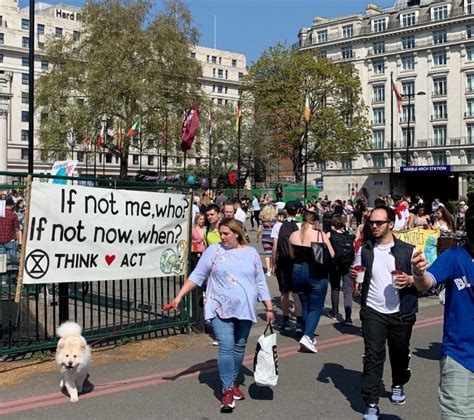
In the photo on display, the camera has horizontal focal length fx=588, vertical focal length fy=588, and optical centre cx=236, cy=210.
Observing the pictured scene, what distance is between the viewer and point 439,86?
78062mm

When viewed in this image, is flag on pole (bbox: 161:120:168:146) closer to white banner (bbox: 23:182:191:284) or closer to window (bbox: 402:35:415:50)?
white banner (bbox: 23:182:191:284)

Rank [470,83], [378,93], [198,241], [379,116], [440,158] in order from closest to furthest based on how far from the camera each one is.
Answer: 1. [198,241]
2. [470,83]
3. [440,158]
4. [379,116]
5. [378,93]

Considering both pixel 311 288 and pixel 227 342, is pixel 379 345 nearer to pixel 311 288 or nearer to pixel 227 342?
pixel 227 342

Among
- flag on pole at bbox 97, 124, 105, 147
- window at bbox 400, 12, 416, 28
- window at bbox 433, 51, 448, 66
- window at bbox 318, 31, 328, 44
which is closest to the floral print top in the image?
flag on pole at bbox 97, 124, 105, 147

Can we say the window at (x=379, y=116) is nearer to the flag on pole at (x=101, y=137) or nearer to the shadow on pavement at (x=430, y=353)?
the flag on pole at (x=101, y=137)

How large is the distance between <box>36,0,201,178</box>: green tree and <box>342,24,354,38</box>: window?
161ft

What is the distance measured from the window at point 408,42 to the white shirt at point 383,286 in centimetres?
8252

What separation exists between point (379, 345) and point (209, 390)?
5.98ft

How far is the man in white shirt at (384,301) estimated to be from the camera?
4957 millimetres

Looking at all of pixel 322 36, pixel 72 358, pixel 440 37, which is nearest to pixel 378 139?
pixel 440 37

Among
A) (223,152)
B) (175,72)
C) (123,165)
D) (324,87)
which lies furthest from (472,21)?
(123,165)

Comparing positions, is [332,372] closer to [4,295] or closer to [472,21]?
[4,295]

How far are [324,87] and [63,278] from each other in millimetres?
54889

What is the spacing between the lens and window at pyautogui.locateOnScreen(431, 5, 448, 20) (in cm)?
7850
